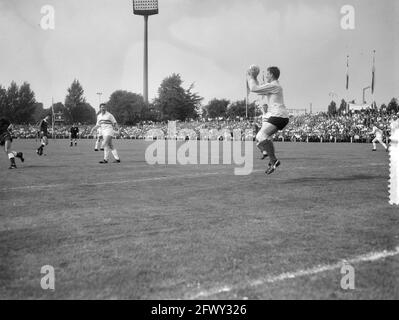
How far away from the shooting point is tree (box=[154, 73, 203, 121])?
102 m

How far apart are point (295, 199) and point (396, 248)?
2.88 m

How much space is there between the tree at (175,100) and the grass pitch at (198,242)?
3764 inches

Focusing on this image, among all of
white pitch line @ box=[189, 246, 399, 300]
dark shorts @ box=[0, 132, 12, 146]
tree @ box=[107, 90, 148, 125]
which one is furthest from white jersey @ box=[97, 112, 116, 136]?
tree @ box=[107, 90, 148, 125]

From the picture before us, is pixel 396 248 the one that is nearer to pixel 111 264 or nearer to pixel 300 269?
pixel 300 269

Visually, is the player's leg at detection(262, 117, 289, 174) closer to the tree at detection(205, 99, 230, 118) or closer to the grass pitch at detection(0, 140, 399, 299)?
the grass pitch at detection(0, 140, 399, 299)

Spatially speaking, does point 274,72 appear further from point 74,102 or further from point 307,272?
point 74,102

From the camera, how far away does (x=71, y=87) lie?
112875 mm

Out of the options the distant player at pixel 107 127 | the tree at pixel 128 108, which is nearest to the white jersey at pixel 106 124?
the distant player at pixel 107 127

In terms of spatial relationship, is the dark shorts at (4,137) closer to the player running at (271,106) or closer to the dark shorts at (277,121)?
the player running at (271,106)

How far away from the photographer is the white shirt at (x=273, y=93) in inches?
371

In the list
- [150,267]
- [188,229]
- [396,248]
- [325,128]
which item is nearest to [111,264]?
[150,267]

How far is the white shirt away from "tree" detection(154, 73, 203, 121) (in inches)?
3667

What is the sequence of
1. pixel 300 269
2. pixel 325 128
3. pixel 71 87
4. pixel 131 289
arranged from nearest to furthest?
1. pixel 131 289
2. pixel 300 269
3. pixel 325 128
4. pixel 71 87
